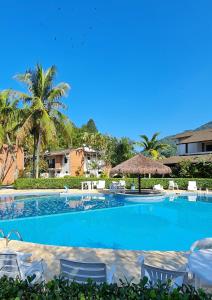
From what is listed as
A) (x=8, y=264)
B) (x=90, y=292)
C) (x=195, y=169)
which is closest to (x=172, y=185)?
(x=195, y=169)

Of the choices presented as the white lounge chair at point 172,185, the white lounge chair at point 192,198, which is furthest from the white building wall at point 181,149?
the white lounge chair at point 192,198

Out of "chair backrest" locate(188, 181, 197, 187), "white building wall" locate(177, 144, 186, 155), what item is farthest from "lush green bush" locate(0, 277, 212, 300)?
"white building wall" locate(177, 144, 186, 155)

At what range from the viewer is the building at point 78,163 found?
4562 centimetres

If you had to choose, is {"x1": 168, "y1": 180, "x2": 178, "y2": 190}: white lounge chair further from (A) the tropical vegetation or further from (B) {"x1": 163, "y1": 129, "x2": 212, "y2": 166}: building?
(B) {"x1": 163, "y1": 129, "x2": 212, "y2": 166}: building

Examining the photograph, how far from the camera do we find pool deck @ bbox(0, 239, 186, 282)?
670 centimetres

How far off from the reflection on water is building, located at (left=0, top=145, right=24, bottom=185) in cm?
1385

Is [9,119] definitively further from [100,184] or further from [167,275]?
[167,275]

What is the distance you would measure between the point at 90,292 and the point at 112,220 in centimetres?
1271

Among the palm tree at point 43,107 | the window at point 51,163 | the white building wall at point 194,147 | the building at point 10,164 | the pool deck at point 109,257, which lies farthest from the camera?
the window at point 51,163

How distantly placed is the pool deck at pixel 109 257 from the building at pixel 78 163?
3682 centimetres

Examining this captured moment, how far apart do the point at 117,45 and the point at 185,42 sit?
484cm

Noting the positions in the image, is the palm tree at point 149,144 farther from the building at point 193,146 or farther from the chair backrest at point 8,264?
the chair backrest at point 8,264

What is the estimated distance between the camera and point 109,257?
7566mm

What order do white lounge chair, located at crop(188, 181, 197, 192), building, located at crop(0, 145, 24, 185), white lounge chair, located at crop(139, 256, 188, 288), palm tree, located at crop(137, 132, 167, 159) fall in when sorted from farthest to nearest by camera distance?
palm tree, located at crop(137, 132, 167, 159) < building, located at crop(0, 145, 24, 185) < white lounge chair, located at crop(188, 181, 197, 192) < white lounge chair, located at crop(139, 256, 188, 288)
